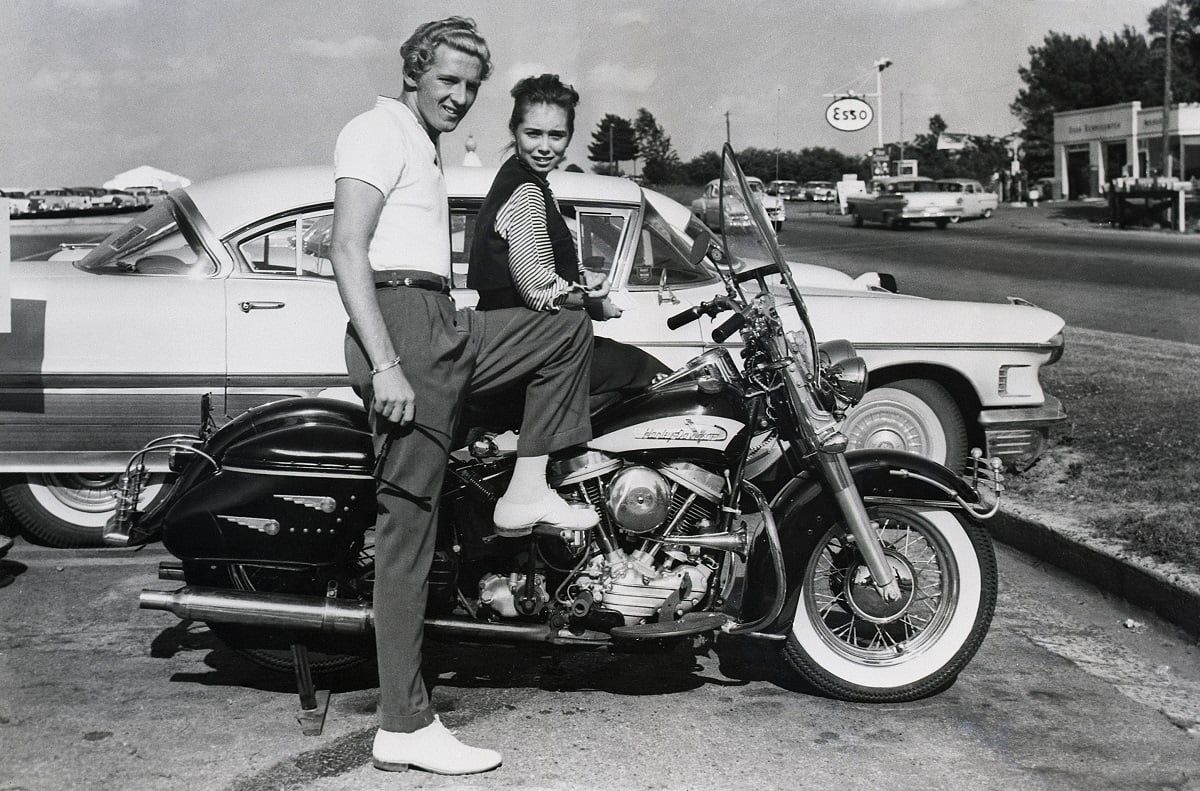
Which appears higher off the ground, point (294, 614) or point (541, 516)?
point (541, 516)

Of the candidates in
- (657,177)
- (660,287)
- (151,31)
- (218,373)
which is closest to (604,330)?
(660,287)

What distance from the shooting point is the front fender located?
356 centimetres

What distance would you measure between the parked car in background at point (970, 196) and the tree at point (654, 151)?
78.4 ft

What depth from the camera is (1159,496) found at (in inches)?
223

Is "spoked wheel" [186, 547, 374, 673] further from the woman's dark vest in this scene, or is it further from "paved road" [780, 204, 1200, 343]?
"paved road" [780, 204, 1200, 343]

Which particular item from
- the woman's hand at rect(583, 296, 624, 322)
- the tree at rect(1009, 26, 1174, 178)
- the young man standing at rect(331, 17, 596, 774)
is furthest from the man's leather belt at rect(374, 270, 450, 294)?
the tree at rect(1009, 26, 1174, 178)

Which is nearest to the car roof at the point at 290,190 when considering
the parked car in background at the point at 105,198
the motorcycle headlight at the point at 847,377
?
the motorcycle headlight at the point at 847,377

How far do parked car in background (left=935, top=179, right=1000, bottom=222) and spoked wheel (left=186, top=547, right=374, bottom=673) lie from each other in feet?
99.7

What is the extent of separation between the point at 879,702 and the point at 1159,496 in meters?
2.71

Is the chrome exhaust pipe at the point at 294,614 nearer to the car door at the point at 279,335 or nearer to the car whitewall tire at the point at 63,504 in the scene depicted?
the car door at the point at 279,335

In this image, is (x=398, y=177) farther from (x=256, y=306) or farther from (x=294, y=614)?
(x=256, y=306)

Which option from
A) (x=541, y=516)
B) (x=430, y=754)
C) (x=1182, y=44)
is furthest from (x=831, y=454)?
(x=1182, y=44)

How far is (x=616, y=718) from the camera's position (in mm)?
3611

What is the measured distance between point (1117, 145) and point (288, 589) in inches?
1753
